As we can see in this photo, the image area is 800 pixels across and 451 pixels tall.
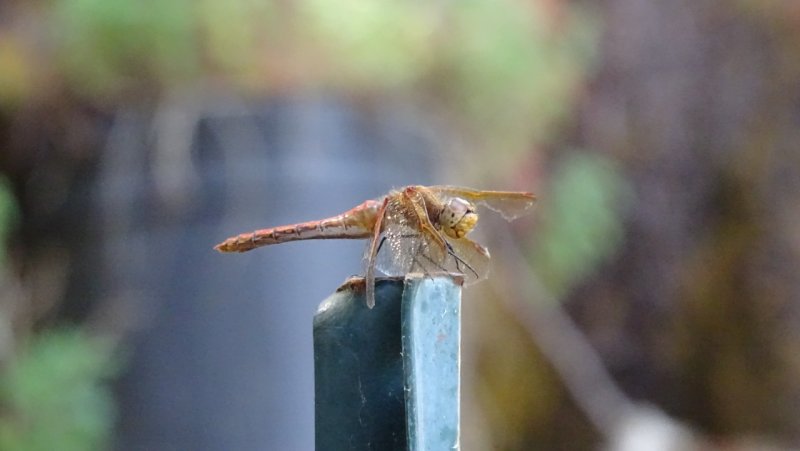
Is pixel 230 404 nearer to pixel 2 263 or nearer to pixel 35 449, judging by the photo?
pixel 35 449

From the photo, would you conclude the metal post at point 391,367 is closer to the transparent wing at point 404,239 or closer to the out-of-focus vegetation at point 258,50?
the transparent wing at point 404,239

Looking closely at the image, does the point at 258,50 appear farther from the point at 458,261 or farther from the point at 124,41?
the point at 458,261

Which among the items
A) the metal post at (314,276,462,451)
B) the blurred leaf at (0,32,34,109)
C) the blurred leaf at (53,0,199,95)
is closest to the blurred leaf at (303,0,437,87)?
the blurred leaf at (53,0,199,95)

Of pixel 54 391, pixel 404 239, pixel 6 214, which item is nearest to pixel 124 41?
pixel 6 214

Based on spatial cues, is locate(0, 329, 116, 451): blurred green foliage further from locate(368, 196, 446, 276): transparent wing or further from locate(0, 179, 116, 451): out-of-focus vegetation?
locate(368, 196, 446, 276): transparent wing

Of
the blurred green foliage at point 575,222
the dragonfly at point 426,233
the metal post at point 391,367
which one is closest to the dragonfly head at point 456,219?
the dragonfly at point 426,233

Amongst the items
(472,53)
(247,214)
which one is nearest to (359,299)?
(247,214)

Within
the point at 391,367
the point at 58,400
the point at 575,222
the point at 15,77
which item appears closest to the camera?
the point at 391,367

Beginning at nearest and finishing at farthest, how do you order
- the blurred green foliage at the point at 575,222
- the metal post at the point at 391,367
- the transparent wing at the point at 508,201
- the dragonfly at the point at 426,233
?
the metal post at the point at 391,367 < the dragonfly at the point at 426,233 < the transparent wing at the point at 508,201 < the blurred green foliage at the point at 575,222
